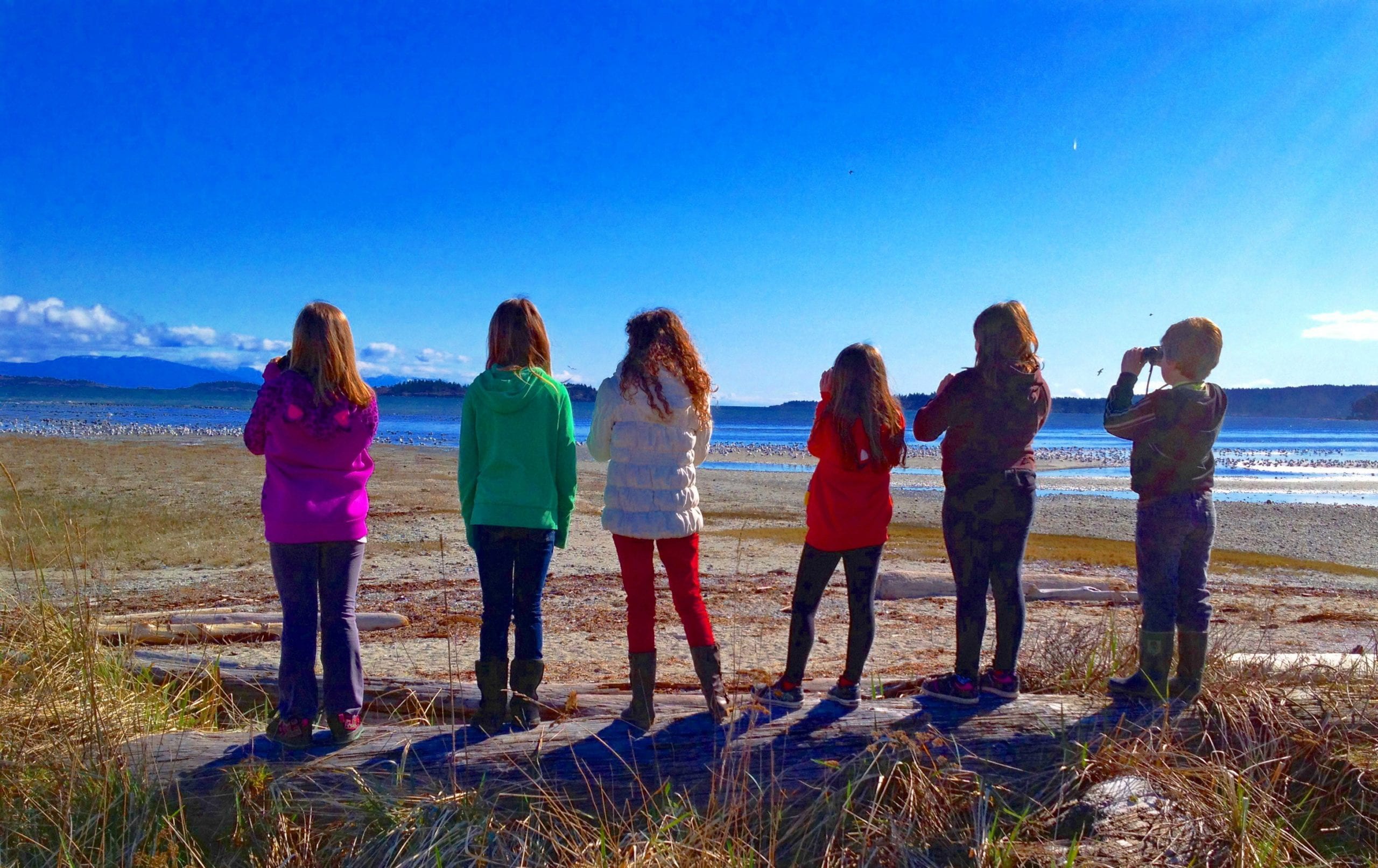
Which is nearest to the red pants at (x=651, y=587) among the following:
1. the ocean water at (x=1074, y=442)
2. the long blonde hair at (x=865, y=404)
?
the long blonde hair at (x=865, y=404)

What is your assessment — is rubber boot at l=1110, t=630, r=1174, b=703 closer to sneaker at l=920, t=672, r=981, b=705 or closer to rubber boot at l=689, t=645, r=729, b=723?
sneaker at l=920, t=672, r=981, b=705

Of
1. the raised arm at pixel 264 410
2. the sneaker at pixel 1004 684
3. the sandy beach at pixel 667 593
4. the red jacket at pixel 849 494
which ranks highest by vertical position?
the raised arm at pixel 264 410

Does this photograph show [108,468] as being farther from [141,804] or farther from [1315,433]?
[1315,433]

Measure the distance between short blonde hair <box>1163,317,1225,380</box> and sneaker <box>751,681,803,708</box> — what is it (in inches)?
97.7

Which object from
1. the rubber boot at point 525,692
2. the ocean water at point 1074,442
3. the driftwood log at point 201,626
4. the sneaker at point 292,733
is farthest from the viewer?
the ocean water at point 1074,442

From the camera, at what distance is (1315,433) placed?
64.6 m

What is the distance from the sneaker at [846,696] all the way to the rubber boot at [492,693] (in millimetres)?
1554

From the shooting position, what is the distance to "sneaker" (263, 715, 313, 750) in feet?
11.4

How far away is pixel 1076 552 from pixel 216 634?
1158cm

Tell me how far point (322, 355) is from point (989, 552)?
3.28 meters

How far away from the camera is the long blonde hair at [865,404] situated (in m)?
3.95

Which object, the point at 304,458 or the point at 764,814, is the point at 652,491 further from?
the point at 304,458

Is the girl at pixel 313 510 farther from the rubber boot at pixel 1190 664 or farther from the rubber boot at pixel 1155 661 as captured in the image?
the rubber boot at pixel 1190 664

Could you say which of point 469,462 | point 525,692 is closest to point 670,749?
point 525,692
